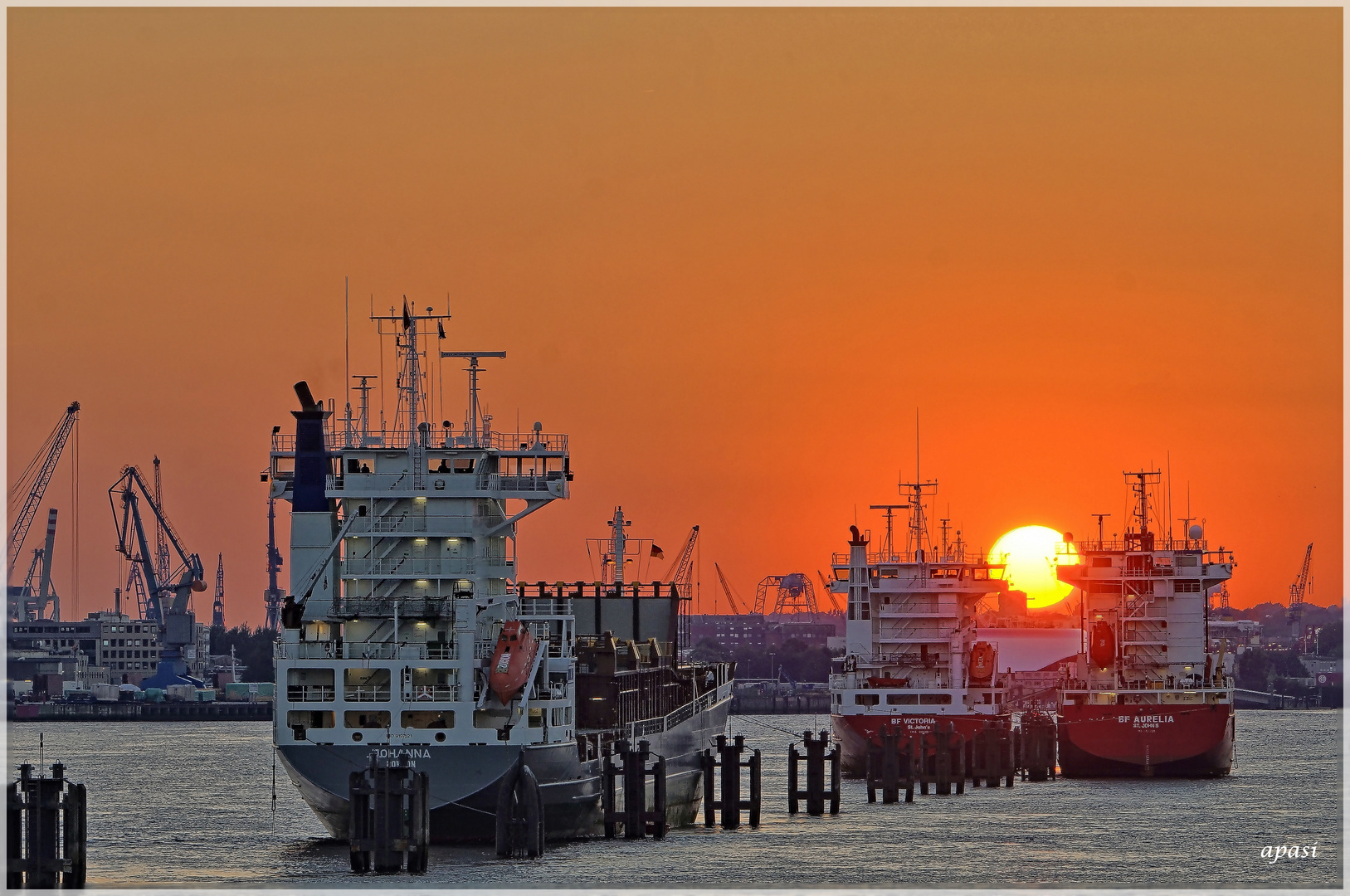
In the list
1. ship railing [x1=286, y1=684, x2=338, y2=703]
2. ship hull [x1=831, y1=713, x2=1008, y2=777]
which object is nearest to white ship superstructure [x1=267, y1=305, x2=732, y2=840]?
ship railing [x1=286, y1=684, x2=338, y2=703]

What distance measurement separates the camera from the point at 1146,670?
10550 cm

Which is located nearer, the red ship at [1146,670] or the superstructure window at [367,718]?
the superstructure window at [367,718]

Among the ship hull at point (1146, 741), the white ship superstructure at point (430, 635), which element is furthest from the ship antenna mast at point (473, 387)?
the ship hull at point (1146, 741)

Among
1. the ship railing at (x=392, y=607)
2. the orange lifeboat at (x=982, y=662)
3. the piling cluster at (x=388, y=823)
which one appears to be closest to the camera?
the piling cluster at (x=388, y=823)

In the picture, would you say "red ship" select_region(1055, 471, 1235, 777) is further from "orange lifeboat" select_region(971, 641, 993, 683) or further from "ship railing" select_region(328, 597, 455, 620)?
"ship railing" select_region(328, 597, 455, 620)

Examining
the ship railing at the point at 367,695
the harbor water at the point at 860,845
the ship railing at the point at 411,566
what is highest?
the ship railing at the point at 411,566

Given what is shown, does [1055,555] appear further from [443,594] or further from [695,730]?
[443,594]

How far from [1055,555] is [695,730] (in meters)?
27.2

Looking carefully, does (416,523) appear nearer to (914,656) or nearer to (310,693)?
(310,693)

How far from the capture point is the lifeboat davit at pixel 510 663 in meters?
63.3

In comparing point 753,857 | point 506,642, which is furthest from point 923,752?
point 506,642

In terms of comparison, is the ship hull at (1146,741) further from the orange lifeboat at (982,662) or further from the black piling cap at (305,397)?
the black piling cap at (305,397)

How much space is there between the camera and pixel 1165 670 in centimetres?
10525

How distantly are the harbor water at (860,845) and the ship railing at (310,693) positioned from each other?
4.67m
